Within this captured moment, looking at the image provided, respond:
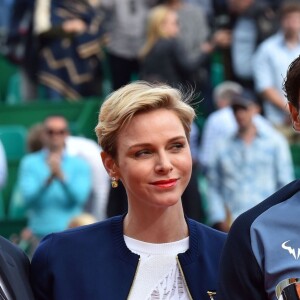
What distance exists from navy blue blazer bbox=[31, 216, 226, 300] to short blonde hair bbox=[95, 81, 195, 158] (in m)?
0.30

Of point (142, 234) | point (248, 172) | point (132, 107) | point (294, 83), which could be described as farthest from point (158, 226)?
point (248, 172)

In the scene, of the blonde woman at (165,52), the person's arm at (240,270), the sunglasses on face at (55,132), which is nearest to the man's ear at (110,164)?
the person's arm at (240,270)

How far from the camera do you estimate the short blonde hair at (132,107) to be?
152 inches

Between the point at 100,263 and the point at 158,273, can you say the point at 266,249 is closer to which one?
the point at 158,273

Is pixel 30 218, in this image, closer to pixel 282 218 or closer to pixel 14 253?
pixel 14 253

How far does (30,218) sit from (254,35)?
382 centimetres

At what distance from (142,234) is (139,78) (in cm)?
837

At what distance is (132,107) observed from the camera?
3.85 meters

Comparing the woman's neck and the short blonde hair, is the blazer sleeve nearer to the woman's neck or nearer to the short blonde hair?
the woman's neck

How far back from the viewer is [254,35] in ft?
40.9

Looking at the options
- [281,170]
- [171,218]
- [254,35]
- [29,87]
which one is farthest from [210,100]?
[171,218]

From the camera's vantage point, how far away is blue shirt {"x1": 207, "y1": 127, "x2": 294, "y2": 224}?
31.0ft

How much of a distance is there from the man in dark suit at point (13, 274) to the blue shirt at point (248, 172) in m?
5.56

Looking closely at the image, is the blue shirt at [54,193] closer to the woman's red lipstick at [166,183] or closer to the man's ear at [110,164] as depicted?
the man's ear at [110,164]
